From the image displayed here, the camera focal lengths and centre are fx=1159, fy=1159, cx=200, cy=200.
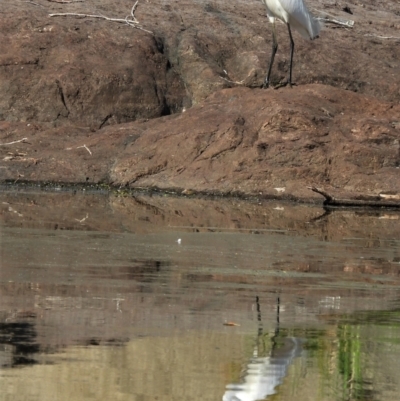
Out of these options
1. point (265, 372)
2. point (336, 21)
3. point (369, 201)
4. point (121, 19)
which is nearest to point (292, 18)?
point (121, 19)

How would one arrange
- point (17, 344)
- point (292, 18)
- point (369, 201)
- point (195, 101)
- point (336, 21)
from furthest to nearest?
1. point (336, 21)
2. point (195, 101)
3. point (292, 18)
4. point (369, 201)
5. point (17, 344)

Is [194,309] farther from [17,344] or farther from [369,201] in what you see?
[369,201]

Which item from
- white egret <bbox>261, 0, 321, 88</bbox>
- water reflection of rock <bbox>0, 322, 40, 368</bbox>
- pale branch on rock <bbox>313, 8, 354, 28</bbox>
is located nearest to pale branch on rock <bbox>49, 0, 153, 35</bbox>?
white egret <bbox>261, 0, 321, 88</bbox>

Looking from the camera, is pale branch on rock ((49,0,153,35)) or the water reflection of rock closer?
the water reflection of rock

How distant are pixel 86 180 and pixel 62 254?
605cm

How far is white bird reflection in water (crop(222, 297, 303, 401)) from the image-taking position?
4262 mm

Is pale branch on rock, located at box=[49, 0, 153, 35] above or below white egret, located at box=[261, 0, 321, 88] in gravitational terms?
below

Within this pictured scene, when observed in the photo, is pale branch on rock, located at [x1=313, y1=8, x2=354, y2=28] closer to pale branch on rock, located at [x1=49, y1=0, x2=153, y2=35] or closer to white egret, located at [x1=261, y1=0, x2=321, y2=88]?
white egret, located at [x1=261, y1=0, x2=321, y2=88]

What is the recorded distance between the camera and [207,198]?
13219 millimetres

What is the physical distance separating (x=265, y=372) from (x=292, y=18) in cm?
1212

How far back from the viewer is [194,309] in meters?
5.95

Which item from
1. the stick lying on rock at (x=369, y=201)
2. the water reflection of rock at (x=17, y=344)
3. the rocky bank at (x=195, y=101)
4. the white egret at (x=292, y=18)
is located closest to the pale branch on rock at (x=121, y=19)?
the rocky bank at (x=195, y=101)

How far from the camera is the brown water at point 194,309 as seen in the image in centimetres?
443

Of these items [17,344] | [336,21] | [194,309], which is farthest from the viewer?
[336,21]
